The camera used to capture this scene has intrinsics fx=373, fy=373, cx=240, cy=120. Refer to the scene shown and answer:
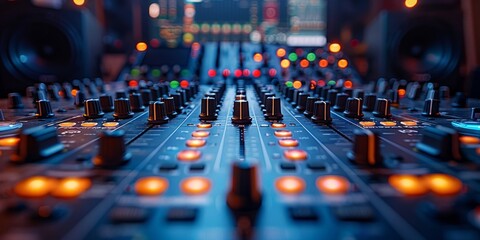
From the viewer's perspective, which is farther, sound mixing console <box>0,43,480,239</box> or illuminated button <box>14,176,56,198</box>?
illuminated button <box>14,176,56,198</box>

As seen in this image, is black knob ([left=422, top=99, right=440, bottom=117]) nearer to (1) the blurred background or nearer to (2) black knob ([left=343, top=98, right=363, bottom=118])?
(2) black knob ([left=343, top=98, right=363, bottom=118])

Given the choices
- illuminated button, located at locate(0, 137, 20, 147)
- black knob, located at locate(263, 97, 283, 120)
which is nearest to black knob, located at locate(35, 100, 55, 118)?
illuminated button, located at locate(0, 137, 20, 147)

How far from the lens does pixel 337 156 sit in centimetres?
80

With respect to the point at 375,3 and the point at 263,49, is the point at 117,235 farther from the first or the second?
the point at 375,3

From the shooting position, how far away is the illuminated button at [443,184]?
586 mm

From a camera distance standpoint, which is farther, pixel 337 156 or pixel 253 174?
pixel 337 156

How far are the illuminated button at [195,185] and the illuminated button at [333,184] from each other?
0.19 metres

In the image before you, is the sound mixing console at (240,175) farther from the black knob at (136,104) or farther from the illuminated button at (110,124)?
the black knob at (136,104)

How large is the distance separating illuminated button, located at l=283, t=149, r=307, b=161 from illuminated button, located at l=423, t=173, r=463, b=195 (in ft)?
0.76

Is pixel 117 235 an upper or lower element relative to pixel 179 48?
lower

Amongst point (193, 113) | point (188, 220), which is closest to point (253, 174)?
point (188, 220)

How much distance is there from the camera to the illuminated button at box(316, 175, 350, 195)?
594 millimetres

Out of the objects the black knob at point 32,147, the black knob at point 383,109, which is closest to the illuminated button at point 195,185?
the black knob at point 32,147

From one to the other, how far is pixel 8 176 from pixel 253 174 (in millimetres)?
456
